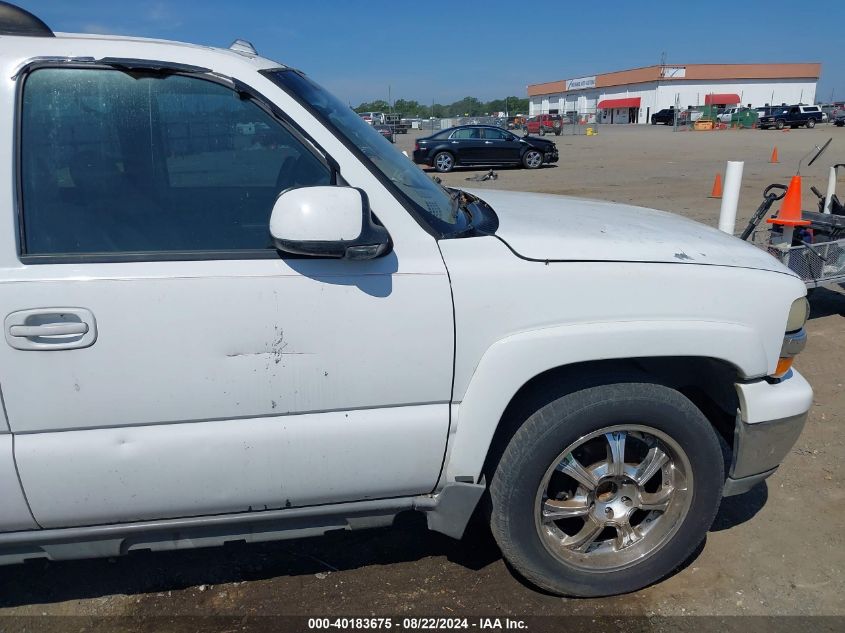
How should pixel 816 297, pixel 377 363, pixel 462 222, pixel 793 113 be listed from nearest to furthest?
pixel 377 363 → pixel 462 222 → pixel 816 297 → pixel 793 113

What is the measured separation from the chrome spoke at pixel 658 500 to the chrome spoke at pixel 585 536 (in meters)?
0.19

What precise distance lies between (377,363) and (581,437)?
79cm

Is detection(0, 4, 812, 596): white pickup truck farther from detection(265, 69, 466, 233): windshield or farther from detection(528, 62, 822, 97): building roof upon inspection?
detection(528, 62, 822, 97): building roof

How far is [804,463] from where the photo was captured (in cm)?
359

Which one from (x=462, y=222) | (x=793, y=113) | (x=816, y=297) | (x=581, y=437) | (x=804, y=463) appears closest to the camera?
(x=581, y=437)

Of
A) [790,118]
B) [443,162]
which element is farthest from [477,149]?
[790,118]

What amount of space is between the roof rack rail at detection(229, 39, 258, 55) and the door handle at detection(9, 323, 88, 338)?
3.84ft

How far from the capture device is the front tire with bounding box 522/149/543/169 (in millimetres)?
22422

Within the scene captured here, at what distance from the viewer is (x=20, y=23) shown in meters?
2.09

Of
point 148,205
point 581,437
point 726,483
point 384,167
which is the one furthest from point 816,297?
point 148,205

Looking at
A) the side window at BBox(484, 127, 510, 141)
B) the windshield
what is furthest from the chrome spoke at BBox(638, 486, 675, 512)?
the side window at BBox(484, 127, 510, 141)

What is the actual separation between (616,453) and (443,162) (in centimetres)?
2028

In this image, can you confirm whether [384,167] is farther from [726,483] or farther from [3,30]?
[726,483]

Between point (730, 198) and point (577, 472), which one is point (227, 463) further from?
point (730, 198)
